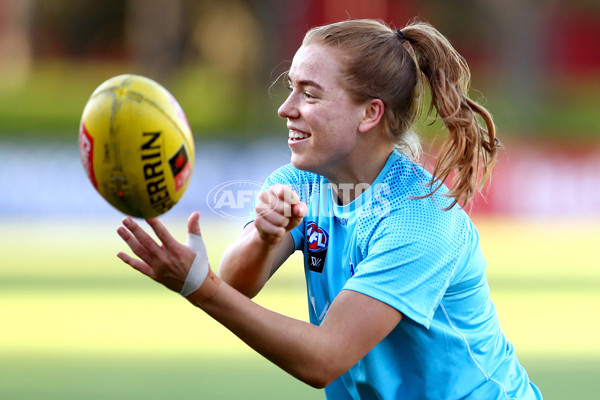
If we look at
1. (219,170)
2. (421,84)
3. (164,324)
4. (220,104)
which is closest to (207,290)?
(421,84)

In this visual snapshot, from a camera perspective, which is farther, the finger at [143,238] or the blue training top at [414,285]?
the blue training top at [414,285]

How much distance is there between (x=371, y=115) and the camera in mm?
3662

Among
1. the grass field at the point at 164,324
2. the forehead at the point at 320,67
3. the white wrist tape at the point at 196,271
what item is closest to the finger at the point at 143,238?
the white wrist tape at the point at 196,271

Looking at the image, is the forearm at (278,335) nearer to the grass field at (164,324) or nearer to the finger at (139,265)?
the finger at (139,265)

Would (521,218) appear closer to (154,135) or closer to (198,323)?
(198,323)

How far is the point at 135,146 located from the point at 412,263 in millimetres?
1051

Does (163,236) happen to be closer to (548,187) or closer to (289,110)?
(289,110)

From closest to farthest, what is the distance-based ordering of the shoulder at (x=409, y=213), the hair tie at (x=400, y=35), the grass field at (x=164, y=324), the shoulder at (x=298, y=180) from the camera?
the shoulder at (x=409, y=213)
the hair tie at (x=400, y=35)
the shoulder at (x=298, y=180)
the grass field at (x=164, y=324)

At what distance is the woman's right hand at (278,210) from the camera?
3.26 meters

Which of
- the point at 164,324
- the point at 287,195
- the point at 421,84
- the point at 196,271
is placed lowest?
the point at 164,324

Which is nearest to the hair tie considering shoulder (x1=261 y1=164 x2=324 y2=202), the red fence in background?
shoulder (x1=261 y1=164 x2=324 y2=202)

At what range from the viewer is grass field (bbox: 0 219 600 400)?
642 centimetres

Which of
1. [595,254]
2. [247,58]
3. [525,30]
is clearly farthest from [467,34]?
[595,254]

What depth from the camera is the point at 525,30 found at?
22.9 metres
